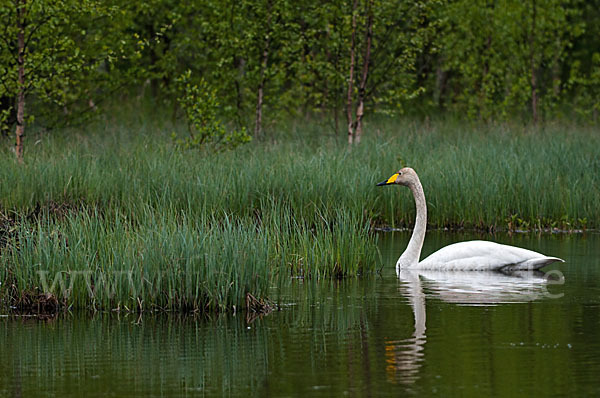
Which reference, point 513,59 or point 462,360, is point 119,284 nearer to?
point 462,360

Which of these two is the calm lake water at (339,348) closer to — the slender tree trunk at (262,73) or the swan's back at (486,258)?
the swan's back at (486,258)

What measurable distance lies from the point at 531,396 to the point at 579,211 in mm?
10715

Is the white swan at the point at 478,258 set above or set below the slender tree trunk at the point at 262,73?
below

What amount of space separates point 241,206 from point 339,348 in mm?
7519

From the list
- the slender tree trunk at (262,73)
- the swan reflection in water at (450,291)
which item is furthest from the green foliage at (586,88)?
the swan reflection in water at (450,291)

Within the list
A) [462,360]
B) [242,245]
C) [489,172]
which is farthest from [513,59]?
[462,360]

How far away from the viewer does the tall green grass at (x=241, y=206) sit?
999 centimetres

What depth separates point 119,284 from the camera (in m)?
9.96

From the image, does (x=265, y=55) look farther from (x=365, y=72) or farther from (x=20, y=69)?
(x=20, y=69)

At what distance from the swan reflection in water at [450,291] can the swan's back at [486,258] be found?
0.08 m

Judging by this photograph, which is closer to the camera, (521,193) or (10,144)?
(521,193)

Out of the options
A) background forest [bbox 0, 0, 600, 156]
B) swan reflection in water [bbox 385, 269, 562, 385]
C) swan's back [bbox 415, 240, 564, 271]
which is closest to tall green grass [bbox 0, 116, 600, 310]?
swan reflection in water [bbox 385, 269, 562, 385]

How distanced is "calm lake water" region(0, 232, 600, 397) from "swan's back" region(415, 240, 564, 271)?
45.6 inches

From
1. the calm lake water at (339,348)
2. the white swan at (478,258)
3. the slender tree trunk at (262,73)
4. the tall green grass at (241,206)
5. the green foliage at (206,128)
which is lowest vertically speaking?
the calm lake water at (339,348)
